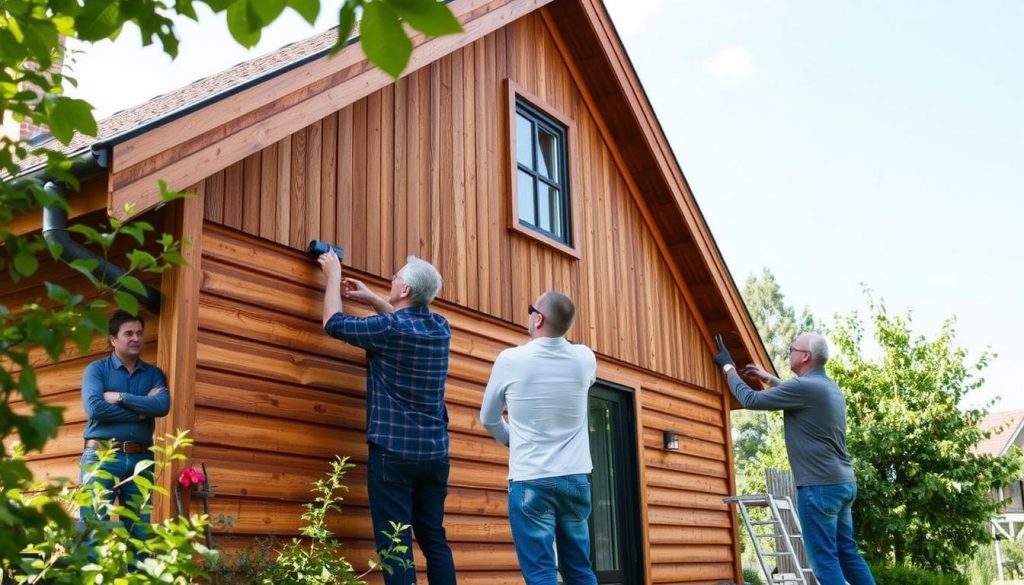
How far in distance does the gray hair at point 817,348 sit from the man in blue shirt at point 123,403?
3.78m

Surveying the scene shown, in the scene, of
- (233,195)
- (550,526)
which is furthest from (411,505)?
(233,195)

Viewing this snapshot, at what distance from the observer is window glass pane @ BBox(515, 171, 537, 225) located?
751cm

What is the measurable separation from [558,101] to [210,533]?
16.4ft

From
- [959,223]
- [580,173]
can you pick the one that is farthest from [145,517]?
[959,223]

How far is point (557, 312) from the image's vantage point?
451 centimetres

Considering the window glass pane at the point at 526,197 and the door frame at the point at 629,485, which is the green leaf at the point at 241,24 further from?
the door frame at the point at 629,485

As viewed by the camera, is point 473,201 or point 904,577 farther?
point 904,577

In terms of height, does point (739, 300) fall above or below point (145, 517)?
above

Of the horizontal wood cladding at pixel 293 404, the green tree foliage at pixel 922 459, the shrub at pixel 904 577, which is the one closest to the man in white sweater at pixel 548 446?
the horizontal wood cladding at pixel 293 404

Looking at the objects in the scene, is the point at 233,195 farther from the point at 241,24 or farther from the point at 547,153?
the point at 241,24

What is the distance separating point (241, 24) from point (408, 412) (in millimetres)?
3680

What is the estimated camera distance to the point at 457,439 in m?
6.21

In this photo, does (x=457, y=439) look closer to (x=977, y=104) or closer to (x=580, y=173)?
(x=580, y=173)

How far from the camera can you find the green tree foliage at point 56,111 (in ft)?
3.88
